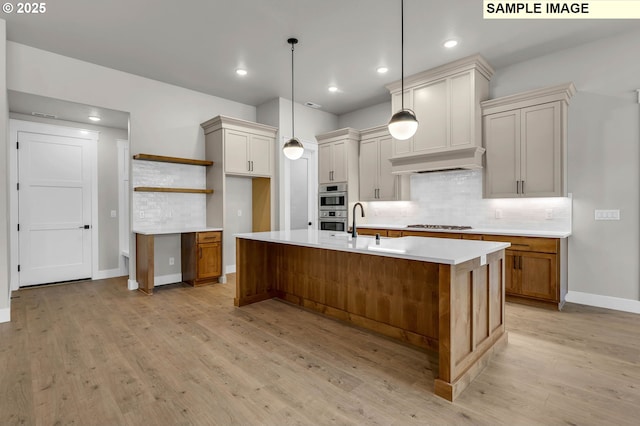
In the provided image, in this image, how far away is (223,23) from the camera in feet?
11.6

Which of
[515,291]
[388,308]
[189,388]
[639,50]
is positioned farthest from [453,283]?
[639,50]

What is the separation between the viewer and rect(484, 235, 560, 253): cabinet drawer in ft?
Result: 12.2

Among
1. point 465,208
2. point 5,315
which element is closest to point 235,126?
point 5,315

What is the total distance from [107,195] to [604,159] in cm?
729

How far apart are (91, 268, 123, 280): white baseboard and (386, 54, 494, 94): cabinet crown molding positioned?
5671 millimetres

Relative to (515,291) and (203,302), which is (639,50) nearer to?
(515,291)

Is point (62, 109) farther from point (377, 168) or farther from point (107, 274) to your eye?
point (377, 168)

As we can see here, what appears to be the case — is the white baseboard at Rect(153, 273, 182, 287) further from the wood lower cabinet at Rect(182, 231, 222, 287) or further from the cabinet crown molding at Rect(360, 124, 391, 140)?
the cabinet crown molding at Rect(360, 124, 391, 140)

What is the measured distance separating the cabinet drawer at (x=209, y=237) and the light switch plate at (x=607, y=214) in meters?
5.07

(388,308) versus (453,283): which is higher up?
(453,283)

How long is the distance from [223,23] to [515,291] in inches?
180

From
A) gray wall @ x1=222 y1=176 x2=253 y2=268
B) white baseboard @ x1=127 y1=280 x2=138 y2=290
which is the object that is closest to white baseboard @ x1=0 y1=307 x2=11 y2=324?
white baseboard @ x1=127 y1=280 x2=138 y2=290

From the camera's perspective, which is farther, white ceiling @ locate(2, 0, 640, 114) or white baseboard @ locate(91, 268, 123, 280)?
white baseboard @ locate(91, 268, 123, 280)

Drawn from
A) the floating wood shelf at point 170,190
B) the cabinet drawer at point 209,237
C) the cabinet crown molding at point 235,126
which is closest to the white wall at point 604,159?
the cabinet crown molding at point 235,126
